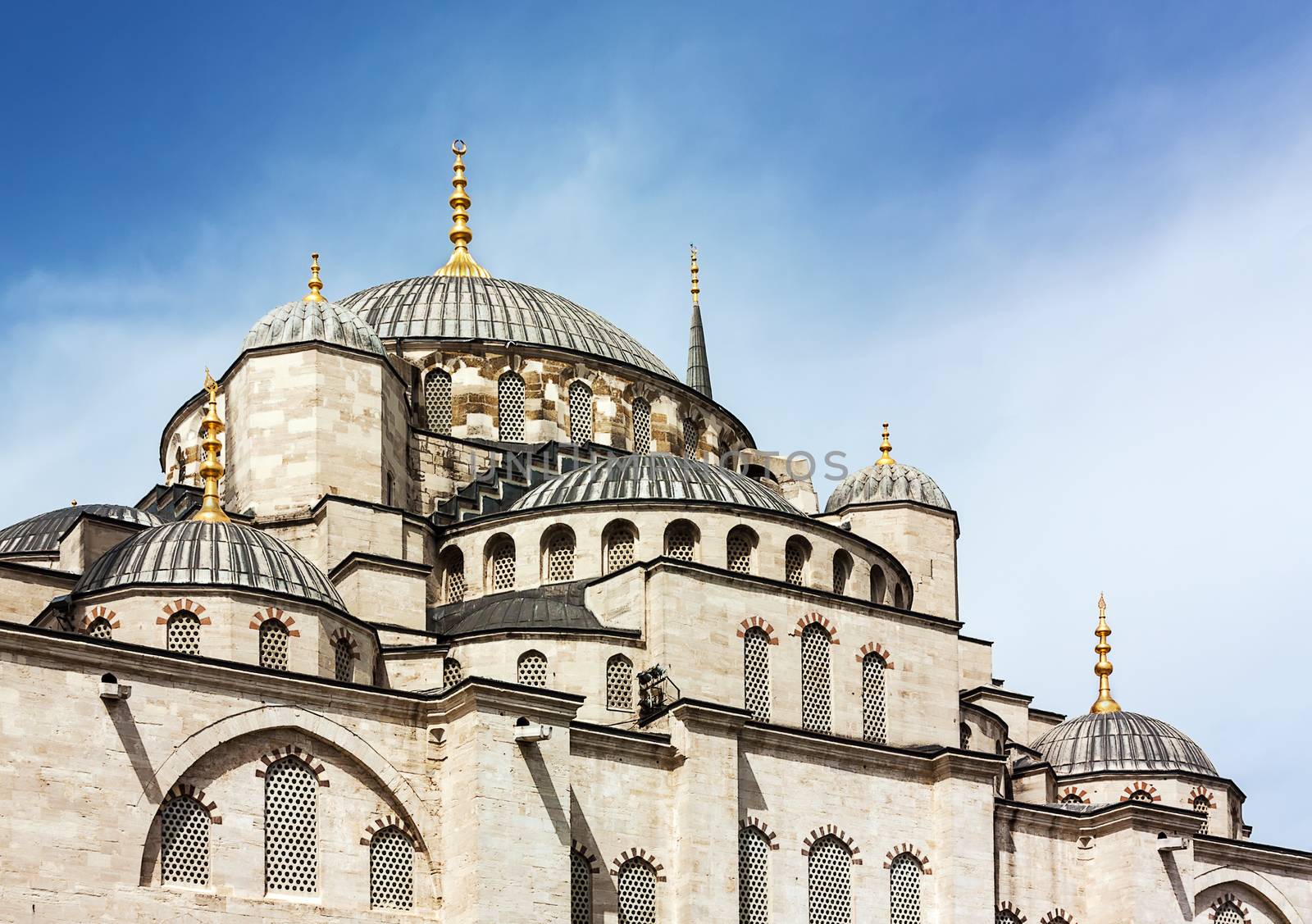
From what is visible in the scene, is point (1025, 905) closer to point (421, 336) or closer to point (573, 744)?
point (573, 744)

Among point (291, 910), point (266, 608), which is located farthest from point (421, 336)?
point (291, 910)

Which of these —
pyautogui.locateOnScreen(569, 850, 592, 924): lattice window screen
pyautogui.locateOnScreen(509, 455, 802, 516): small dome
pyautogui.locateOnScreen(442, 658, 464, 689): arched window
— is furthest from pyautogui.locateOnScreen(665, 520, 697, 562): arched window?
pyautogui.locateOnScreen(569, 850, 592, 924): lattice window screen

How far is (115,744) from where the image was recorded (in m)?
25.3

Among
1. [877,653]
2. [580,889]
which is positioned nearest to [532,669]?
[580,889]

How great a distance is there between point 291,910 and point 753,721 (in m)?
7.13

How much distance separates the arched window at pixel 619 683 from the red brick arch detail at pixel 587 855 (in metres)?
3.29

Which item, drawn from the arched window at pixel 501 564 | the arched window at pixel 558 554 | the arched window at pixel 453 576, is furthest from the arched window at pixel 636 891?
the arched window at pixel 453 576

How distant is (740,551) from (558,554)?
9.35ft

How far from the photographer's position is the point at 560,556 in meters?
34.5

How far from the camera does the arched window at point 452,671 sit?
1242 inches

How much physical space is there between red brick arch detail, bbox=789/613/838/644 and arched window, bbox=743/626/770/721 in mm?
552

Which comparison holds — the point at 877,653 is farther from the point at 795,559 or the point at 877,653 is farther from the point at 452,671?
the point at 452,671

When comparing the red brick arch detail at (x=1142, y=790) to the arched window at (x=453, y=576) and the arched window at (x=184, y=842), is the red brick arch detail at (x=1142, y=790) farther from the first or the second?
the arched window at (x=184, y=842)

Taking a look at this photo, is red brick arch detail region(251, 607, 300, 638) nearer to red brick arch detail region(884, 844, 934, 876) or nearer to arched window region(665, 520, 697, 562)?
arched window region(665, 520, 697, 562)
